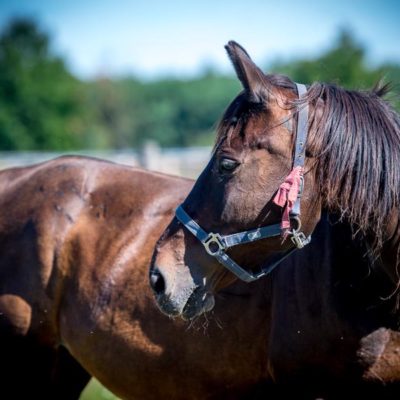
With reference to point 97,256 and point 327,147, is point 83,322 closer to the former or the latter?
point 97,256

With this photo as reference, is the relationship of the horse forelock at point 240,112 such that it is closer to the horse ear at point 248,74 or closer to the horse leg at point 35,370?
the horse ear at point 248,74

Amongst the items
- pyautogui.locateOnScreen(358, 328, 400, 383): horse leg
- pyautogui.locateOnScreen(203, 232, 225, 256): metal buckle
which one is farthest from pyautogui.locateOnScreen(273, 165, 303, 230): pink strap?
pyautogui.locateOnScreen(358, 328, 400, 383): horse leg

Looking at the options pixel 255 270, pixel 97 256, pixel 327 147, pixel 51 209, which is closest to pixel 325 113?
pixel 327 147

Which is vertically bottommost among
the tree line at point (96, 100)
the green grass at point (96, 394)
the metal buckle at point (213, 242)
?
the tree line at point (96, 100)

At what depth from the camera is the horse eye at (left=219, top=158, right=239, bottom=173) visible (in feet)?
9.04

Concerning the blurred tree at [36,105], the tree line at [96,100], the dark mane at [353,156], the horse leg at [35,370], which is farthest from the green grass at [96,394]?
the blurred tree at [36,105]

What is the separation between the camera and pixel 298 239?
2.74m

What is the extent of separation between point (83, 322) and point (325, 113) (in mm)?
2090

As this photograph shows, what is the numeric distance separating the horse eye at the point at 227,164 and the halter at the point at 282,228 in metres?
0.23

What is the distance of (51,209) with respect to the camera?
4.26 meters

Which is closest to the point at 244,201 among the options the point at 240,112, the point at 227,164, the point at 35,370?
the point at 227,164

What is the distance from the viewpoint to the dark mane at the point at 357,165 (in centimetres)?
278

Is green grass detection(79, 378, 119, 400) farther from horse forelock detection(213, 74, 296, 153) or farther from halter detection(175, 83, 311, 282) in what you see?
horse forelock detection(213, 74, 296, 153)

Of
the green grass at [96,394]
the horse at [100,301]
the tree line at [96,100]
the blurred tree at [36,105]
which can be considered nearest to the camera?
the horse at [100,301]
